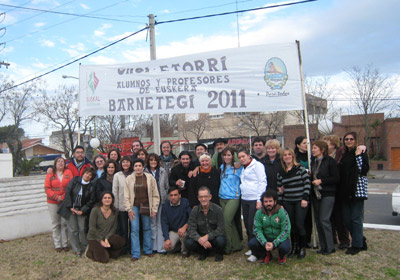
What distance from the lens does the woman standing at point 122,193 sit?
19.2 feet

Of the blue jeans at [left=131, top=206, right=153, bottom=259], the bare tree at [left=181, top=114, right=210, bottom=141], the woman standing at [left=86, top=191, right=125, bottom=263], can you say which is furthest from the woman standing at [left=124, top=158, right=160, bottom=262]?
the bare tree at [left=181, top=114, right=210, bottom=141]

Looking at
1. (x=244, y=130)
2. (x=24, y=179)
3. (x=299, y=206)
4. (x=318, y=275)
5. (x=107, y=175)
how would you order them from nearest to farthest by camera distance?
(x=318, y=275)
(x=299, y=206)
(x=107, y=175)
(x=24, y=179)
(x=244, y=130)

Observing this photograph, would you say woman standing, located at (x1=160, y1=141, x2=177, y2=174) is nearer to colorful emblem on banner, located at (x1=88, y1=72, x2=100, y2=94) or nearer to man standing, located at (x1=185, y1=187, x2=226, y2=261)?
man standing, located at (x1=185, y1=187, x2=226, y2=261)

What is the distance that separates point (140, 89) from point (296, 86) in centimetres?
316

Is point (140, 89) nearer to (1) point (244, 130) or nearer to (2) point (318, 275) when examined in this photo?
(2) point (318, 275)

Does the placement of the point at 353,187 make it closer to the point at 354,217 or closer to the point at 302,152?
the point at 354,217

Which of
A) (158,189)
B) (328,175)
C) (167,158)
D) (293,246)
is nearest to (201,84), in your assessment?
(167,158)

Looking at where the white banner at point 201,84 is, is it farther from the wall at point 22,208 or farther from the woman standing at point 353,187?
the wall at point 22,208

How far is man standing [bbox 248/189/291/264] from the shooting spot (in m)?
4.90

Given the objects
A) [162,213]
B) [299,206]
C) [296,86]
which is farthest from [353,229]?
[162,213]

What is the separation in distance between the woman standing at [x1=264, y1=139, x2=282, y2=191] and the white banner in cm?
66

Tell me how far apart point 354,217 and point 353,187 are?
49 cm

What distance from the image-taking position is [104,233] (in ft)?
18.7

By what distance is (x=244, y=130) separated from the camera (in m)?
38.9
